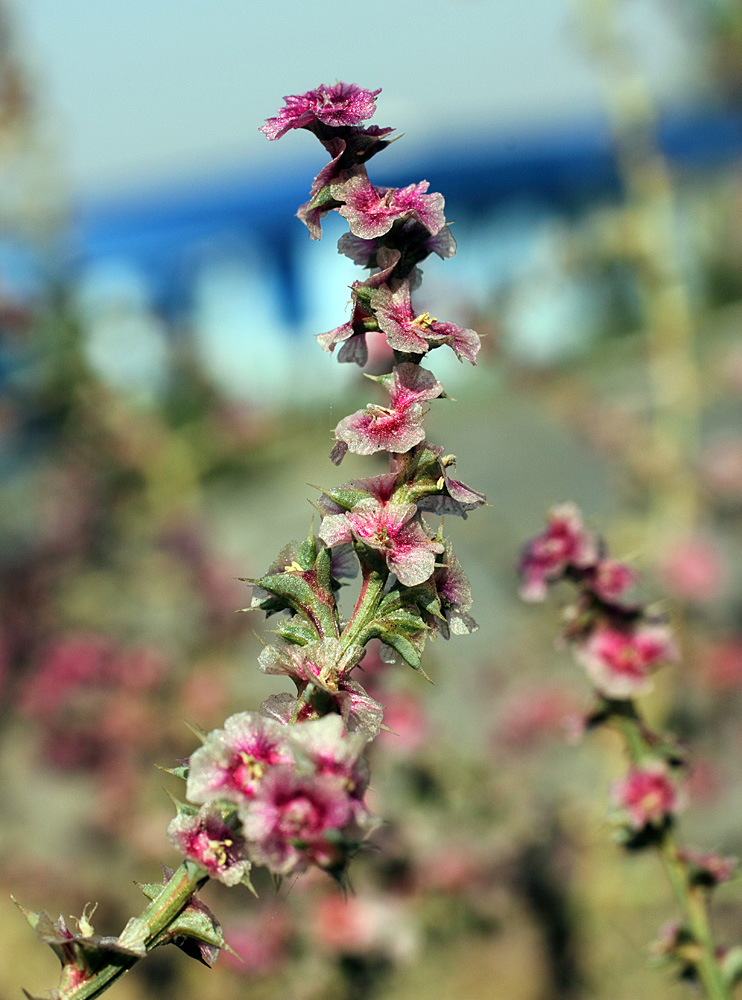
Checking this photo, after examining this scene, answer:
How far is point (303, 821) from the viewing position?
1.81 ft

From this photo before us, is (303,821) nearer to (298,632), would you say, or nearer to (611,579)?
(298,632)

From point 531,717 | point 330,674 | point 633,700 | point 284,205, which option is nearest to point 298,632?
point 330,674

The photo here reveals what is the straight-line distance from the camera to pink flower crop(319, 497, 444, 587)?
2.17ft

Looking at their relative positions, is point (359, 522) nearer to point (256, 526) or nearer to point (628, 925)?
point (628, 925)

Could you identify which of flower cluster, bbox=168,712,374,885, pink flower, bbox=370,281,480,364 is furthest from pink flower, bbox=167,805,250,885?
pink flower, bbox=370,281,480,364

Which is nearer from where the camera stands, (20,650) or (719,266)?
(20,650)

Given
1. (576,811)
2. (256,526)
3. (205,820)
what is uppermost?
(256,526)

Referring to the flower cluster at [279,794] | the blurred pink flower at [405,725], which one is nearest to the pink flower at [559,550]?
the flower cluster at [279,794]

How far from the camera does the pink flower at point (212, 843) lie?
0.63 m

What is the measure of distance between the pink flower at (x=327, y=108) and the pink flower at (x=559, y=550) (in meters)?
0.49

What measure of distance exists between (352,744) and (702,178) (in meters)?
13.3

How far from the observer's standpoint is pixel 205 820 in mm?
642

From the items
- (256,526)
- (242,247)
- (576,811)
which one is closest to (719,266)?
(242,247)

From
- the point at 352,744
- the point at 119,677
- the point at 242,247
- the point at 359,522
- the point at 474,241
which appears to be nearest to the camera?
the point at 352,744
